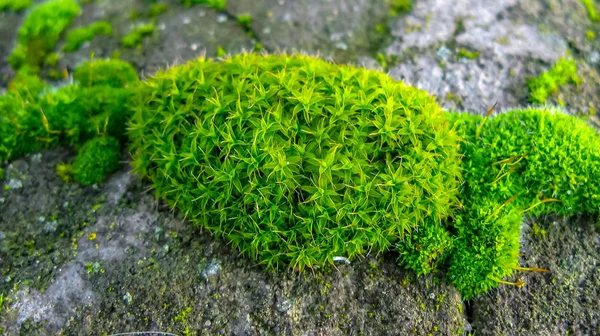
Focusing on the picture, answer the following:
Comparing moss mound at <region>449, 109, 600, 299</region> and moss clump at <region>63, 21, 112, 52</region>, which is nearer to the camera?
moss mound at <region>449, 109, 600, 299</region>

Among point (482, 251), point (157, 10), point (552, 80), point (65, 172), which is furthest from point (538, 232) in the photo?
point (157, 10)

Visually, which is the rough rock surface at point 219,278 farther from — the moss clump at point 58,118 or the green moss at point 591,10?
the green moss at point 591,10

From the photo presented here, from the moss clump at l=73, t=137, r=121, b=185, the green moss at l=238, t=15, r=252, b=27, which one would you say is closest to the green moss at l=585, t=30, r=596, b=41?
the green moss at l=238, t=15, r=252, b=27

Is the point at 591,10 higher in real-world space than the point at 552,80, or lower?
higher

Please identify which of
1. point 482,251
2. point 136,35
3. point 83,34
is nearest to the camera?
point 482,251

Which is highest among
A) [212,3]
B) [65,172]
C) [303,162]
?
[303,162]

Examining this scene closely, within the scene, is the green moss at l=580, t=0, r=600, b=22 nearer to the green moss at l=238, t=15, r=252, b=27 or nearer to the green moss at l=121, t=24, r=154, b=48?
the green moss at l=238, t=15, r=252, b=27

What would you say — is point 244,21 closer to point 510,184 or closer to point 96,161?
point 96,161
